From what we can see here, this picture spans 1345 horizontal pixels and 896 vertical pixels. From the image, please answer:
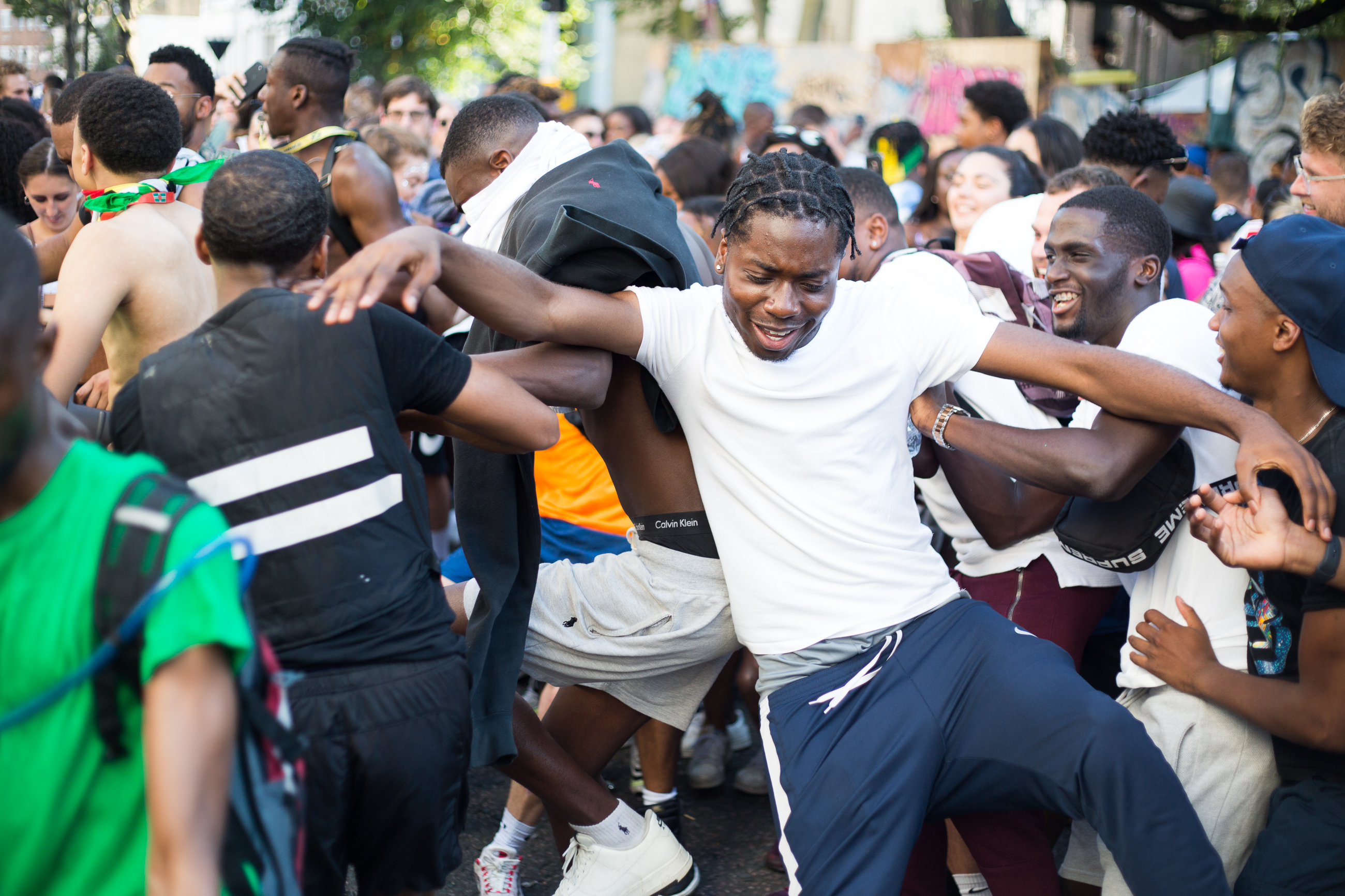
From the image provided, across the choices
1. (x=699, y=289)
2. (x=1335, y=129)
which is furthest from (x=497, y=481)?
(x=1335, y=129)

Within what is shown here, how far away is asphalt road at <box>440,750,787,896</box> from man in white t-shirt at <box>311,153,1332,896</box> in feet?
3.70

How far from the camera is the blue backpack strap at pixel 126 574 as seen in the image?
1.42m

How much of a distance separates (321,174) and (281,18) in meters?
10.7

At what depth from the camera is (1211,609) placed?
2.82 meters

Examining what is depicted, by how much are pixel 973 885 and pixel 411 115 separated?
646cm

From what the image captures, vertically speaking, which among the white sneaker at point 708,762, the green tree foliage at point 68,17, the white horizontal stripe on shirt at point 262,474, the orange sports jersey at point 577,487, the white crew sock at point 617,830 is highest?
the green tree foliage at point 68,17

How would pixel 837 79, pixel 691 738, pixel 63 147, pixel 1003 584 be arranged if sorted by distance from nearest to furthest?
pixel 1003 584 → pixel 63 147 → pixel 691 738 → pixel 837 79

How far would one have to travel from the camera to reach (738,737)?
4496mm

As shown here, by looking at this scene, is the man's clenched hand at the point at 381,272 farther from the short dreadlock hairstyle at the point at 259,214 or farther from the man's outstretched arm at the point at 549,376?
the man's outstretched arm at the point at 549,376

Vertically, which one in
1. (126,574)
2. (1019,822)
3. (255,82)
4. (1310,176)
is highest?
(255,82)

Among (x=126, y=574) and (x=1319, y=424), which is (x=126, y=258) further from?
(x=1319, y=424)

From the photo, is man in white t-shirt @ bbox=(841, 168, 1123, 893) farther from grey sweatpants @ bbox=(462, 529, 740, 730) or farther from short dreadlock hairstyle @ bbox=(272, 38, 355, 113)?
short dreadlock hairstyle @ bbox=(272, 38, 355, 113)

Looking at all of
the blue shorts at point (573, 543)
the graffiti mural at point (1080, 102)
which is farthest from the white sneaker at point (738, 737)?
the graffiti mural at point (1080, 102)

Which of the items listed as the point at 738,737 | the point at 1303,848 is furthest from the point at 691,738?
the point at 1303,848
